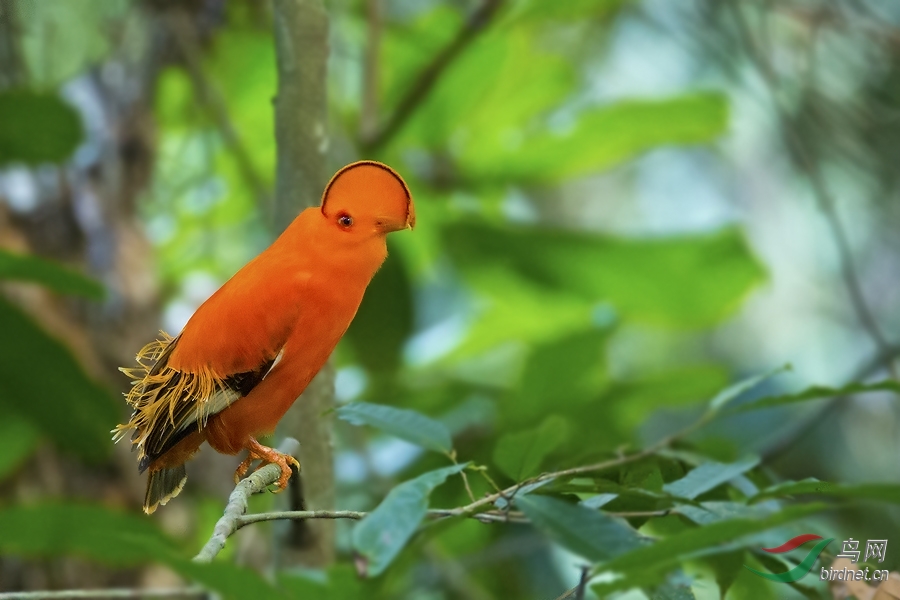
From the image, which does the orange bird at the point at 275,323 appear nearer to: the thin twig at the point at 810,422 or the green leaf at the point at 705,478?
the green leaf at the point at 705,478

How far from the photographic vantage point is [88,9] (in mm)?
1637

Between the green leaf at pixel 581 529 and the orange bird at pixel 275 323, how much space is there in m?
0.22

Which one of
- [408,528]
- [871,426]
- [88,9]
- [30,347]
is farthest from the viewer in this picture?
[871,426]

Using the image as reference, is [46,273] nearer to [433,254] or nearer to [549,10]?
[433,254]

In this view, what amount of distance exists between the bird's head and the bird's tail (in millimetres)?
260

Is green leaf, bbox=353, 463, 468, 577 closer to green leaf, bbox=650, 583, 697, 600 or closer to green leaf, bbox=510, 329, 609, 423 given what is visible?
green leaf, bbox=650, 583, 697, 600

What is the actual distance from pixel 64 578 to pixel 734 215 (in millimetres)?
2283

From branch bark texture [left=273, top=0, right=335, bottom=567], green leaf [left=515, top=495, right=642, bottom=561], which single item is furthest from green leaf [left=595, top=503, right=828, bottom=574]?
branch bark texture [left=273, top=0, right=335, bottom=567]

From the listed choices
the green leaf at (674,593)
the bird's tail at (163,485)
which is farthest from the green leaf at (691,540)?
the bird's tail at (163,485)

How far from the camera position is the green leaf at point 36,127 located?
4.31 ft

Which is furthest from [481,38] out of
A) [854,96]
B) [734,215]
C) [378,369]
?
[734,215]

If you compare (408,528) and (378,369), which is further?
(378,369)

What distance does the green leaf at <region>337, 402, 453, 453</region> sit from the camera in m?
0.64

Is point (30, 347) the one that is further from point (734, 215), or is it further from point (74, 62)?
point (734, 215)
